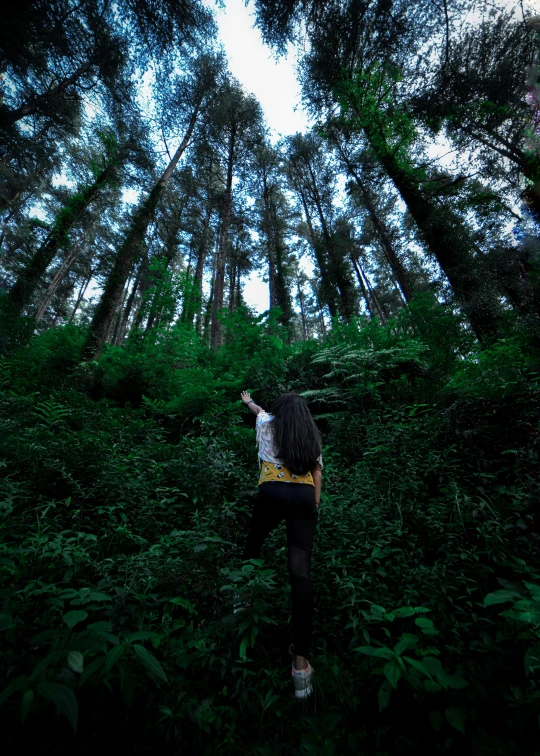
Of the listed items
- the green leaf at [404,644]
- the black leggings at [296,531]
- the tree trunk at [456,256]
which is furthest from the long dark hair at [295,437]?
the tree trunk at [456,256]

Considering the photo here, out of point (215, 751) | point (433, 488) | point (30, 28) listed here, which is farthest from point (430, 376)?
point (30, 28)

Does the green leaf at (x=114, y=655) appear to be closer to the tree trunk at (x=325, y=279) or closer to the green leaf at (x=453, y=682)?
the green leaf at (x=453, y=682)

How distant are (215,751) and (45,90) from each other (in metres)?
10.1

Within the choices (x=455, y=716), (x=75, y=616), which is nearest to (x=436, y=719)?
(x=455, y=716)

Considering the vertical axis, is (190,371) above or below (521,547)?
above

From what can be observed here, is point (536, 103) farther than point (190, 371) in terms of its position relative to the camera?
Yes

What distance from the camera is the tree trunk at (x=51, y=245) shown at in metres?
9.87

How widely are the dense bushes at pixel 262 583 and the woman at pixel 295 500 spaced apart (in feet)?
0.66

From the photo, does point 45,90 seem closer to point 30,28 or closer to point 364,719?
point 30,28

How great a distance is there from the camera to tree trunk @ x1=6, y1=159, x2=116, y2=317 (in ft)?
32.4

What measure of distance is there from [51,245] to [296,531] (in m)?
13.8

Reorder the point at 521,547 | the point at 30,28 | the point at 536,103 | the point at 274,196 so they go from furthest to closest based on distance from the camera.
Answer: the point at 274,196 → the point at 536,103 → the point at 30,28 → the point at 521,547

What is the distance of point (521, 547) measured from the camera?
2.41 metres

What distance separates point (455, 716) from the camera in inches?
50.1
